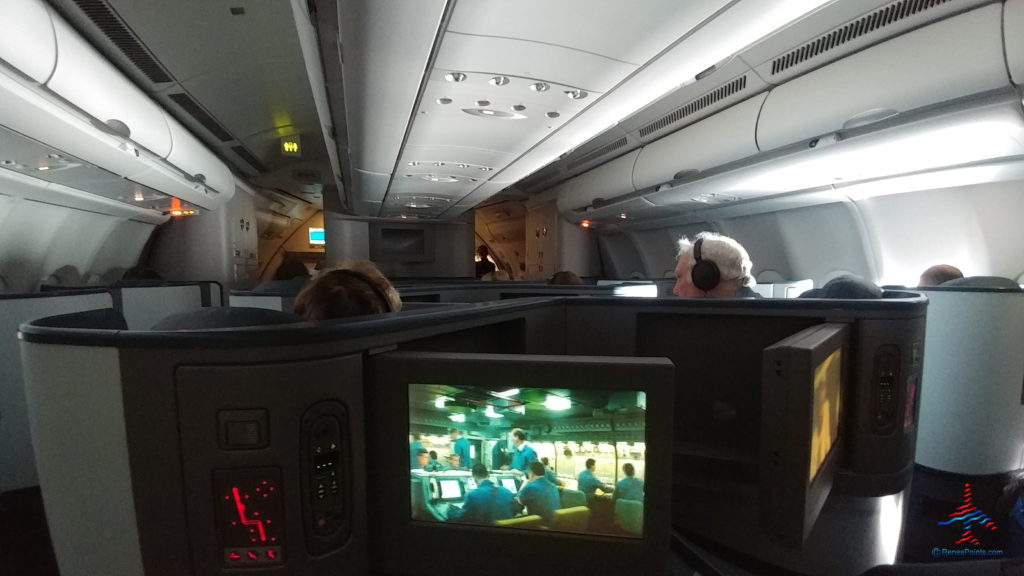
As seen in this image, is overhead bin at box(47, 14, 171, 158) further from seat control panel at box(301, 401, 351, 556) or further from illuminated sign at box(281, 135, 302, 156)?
seat control panel at box(301, 401, 351, 556)

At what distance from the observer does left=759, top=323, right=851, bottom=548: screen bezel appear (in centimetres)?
110

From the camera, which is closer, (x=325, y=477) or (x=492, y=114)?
(x=325, y=477)

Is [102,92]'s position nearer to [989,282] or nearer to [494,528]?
[494,528]

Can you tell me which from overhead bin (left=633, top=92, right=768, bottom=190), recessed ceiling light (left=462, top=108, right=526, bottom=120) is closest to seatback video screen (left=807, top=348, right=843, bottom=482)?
recessed ceiling light (left=462, top=108, right=526, bottom=120)

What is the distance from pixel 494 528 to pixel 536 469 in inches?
6.5

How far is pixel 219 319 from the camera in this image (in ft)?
3.71

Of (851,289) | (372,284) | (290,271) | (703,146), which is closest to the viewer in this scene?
(372,284)

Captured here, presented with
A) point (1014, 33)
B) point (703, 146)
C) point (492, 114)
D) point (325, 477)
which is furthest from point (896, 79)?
point (325, 477)

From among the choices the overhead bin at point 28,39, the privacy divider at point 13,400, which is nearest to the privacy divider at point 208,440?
the overhead bin at point 28,39

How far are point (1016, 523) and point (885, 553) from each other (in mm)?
891

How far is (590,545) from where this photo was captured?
1.01m

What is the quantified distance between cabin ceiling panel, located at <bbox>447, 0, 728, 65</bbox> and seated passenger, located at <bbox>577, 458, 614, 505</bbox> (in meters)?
1.43

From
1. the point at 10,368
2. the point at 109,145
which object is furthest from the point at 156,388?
the point at 10,368

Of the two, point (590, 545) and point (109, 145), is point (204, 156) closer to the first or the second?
point (109, 145)
